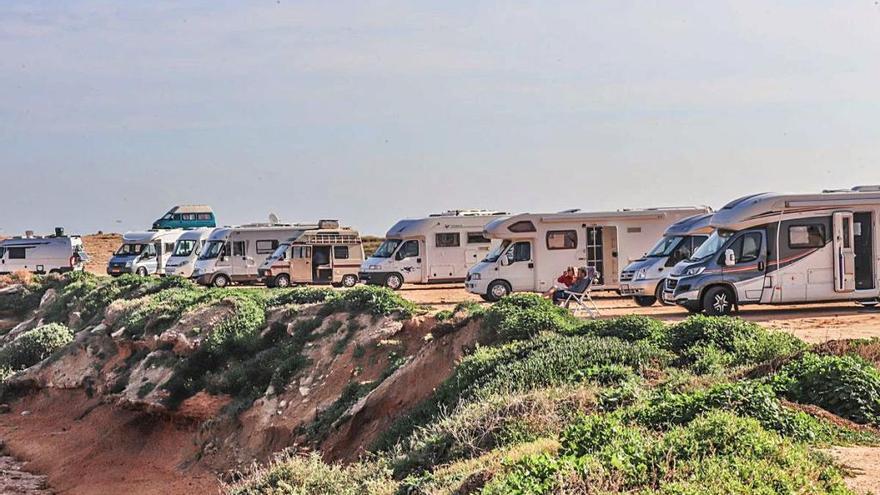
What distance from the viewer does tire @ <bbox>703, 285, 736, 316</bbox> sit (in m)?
22.8

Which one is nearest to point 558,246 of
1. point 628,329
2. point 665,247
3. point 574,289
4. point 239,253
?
point 665,247

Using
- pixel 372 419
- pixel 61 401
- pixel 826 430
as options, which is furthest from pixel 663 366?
pixel 61 401

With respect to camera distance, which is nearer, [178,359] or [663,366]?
[663,366]

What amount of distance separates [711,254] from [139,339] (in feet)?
51.8

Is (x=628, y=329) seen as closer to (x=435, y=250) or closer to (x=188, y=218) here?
(x=435, y=250)

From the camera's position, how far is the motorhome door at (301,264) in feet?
130

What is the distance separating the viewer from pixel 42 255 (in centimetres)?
5291

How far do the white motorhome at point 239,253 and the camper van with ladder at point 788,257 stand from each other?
73.3 ft

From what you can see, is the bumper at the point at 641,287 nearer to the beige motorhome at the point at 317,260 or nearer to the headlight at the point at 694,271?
the headlight at the point at 694,271

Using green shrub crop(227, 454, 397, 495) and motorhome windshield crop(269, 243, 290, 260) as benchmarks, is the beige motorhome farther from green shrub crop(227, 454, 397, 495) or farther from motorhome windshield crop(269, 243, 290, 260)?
green shrub crop(227, 454, 397, 495)

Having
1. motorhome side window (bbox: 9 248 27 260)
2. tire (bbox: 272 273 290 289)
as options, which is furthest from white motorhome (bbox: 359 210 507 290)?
motorhome side window (bbox: 9 248 27 260)

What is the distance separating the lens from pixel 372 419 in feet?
55.4

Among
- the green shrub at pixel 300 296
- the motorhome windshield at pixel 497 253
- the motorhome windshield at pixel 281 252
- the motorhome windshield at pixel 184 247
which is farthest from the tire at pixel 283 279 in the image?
the green shrub at pixel 300 296

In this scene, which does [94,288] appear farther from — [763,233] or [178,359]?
[763,233]
